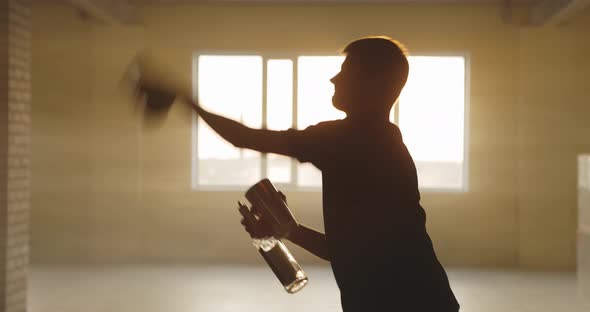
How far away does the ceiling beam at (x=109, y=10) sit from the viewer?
6.83m

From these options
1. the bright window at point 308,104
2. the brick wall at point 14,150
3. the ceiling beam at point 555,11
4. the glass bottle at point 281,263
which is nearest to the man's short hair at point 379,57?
the glass bottle at point 281,263

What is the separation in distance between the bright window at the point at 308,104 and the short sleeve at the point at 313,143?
6.91 metres

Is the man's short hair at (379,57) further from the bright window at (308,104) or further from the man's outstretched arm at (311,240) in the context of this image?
the bright window at (308,104)

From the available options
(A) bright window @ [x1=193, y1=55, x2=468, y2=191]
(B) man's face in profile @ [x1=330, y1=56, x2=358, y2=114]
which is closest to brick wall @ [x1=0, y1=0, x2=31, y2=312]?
(A) bright window @ [x1=193, y1=55, x2=468, y2=191]

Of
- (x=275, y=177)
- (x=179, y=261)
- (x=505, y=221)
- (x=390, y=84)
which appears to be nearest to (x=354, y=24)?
(x=275, y=177)

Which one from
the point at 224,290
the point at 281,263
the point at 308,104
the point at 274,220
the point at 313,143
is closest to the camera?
the point at 313,143

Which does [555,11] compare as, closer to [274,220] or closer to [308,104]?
[308,104]

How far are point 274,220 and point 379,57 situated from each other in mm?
363

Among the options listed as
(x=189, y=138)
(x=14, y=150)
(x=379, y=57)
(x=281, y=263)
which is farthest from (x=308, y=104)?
(x=379, y=57)

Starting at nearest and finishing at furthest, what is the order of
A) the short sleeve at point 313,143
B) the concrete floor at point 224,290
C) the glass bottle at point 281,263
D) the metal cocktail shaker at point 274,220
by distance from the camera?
1. the short sleeve at point 313,143
2. the metal cocktail shaker at point 274,220
3. the glass bottle at point 281,263
4. the concrete floor at point 224,290

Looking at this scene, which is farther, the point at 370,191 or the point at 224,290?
the point at 224,290

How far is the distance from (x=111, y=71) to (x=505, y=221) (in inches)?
174

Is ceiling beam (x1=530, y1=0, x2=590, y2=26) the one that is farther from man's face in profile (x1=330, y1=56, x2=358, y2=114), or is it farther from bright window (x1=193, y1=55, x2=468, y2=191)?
man's face in profile (x1=330, y1=56, x2=358, y2=114)

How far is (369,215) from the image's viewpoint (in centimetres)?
131
